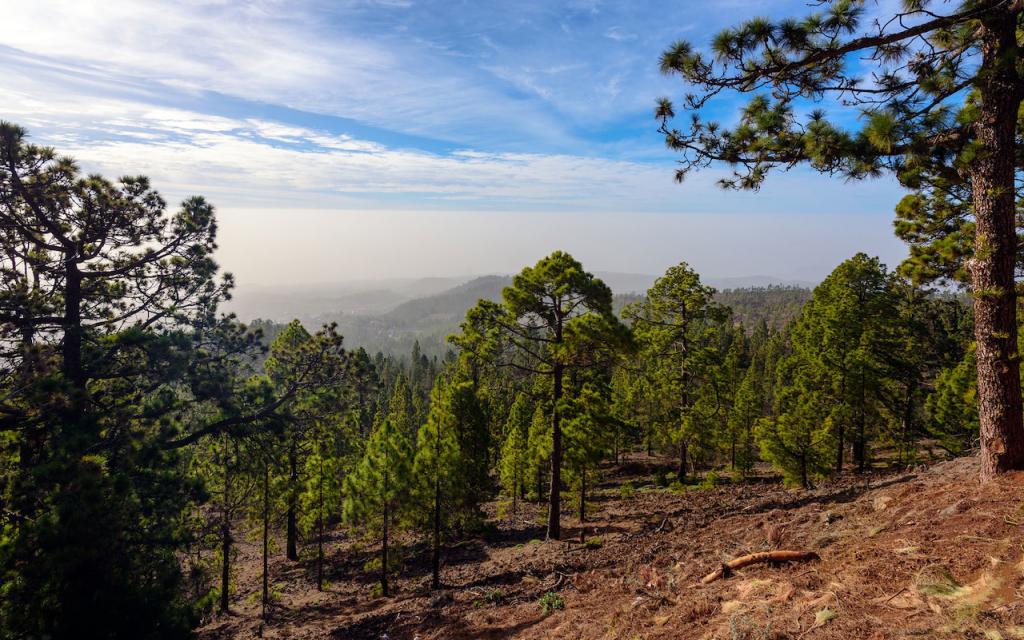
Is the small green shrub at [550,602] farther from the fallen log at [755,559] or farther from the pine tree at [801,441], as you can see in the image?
the pine tree at [801,441]

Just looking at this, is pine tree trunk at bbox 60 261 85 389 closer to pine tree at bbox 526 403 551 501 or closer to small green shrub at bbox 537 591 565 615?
small green shrub at bbox 537 591 565 615

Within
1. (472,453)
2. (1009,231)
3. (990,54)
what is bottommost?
(472,453)

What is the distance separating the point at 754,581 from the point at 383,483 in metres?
14.3

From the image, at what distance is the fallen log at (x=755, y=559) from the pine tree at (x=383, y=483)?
502 inches

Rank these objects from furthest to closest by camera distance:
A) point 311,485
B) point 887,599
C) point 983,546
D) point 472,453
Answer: point 472,453
point 311,485
point 983,546
point 887,599

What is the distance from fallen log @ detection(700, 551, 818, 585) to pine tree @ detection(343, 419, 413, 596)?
12.7m

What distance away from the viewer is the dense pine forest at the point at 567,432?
741 cm

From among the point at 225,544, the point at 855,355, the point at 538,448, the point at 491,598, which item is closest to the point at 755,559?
the point at 491,598

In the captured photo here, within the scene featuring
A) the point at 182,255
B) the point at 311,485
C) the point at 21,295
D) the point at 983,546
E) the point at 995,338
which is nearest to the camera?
the point at 983,546

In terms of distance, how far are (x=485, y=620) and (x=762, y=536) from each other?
6.33 meters

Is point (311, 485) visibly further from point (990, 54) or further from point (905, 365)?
point (905, 365)

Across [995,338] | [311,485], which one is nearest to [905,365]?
[995,338]

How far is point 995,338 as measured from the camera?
27.5 feet

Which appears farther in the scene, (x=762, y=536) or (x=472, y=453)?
(x=472, y=453)
